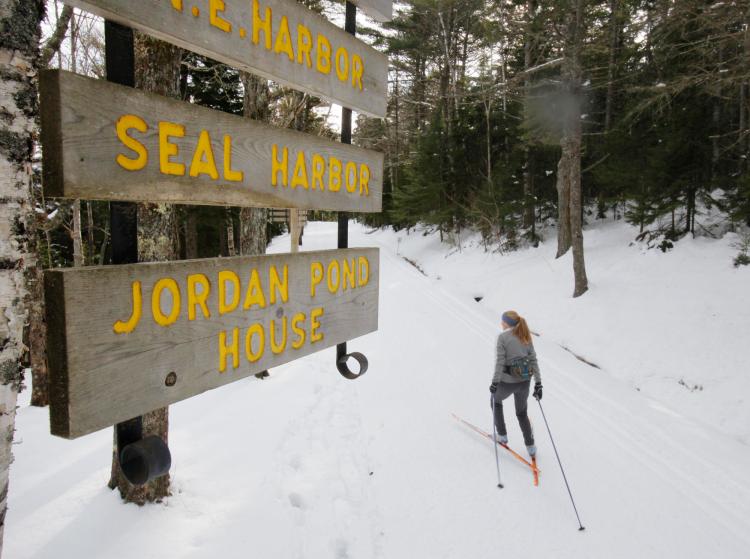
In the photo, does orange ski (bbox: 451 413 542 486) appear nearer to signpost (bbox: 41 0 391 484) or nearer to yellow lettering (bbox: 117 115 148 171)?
signpost (bbox: 41 0 391 484)

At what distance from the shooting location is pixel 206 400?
6.58 metres

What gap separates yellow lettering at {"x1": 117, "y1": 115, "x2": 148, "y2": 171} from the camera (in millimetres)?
1288

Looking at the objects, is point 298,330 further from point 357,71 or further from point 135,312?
point 357,71

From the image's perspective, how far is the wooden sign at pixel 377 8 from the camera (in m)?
2.51

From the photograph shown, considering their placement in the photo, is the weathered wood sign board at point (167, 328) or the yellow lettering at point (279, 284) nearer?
the weathered wood sign board at point (167, 328)

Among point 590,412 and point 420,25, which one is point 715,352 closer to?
point 590,412

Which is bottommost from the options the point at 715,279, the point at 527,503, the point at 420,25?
the point at 527,503

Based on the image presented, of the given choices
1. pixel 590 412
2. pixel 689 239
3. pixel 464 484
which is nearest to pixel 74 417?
pixel 464 484

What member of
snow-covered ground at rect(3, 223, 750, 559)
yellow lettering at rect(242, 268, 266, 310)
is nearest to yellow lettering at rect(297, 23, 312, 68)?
yellow lettering at rect(242, 268, 266, 310)

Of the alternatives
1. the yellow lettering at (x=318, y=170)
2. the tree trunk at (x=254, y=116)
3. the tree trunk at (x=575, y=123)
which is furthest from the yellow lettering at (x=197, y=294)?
the tree trunk at (x=575, y=123)

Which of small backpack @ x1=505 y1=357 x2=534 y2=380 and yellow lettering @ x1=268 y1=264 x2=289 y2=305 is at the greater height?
yellow lettering @ x1=268 y1=264 x2=289 y2=305

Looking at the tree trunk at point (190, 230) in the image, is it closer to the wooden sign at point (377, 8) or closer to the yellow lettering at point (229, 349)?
the wooden sign at point (377, 8)

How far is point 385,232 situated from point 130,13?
1512 inches

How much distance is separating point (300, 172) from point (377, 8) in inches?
52.8
